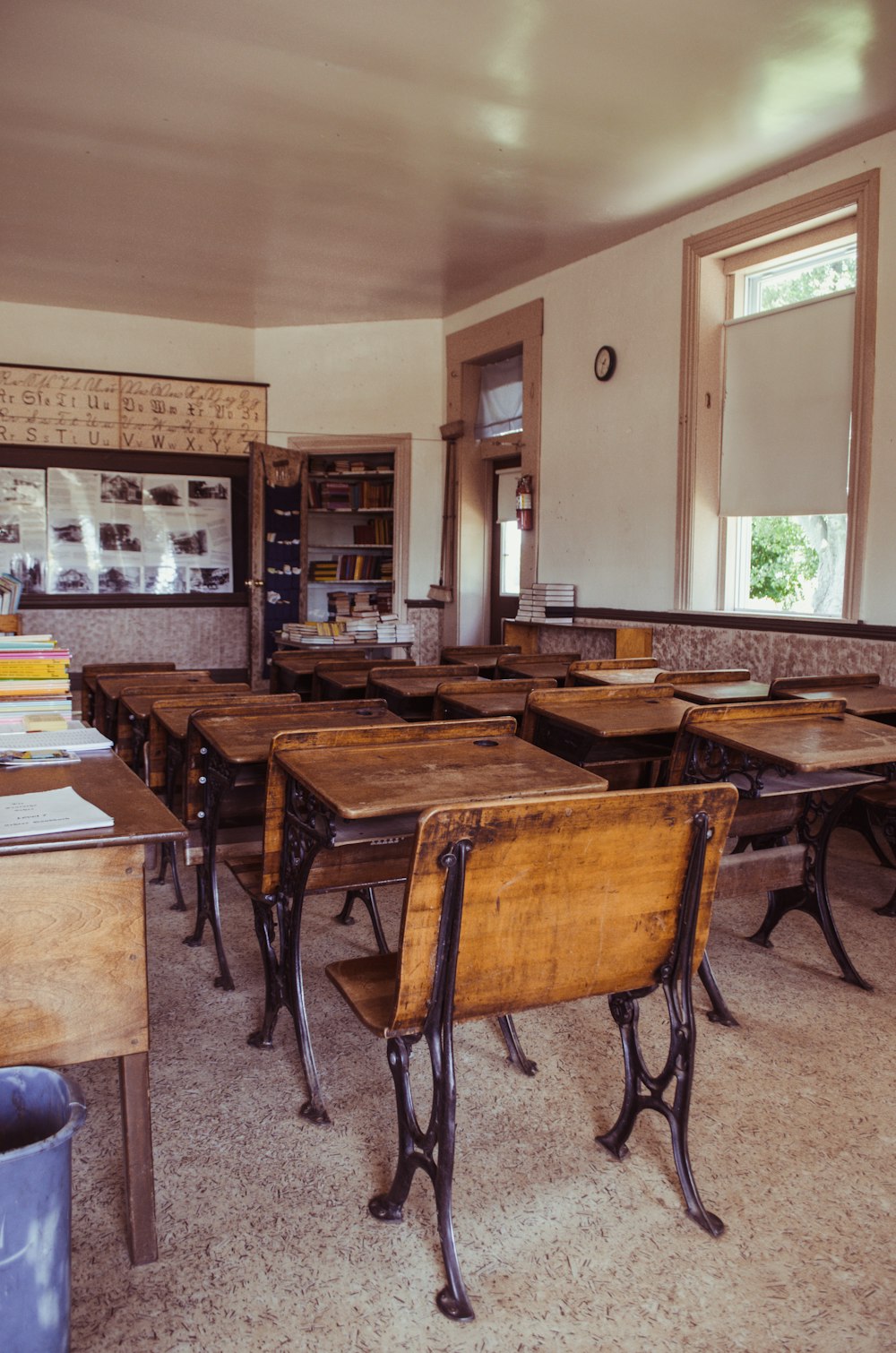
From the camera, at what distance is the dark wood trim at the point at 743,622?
5.17 meters

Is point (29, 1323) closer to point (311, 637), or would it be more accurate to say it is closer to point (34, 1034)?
point (34, 1034)

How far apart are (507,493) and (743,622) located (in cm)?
337

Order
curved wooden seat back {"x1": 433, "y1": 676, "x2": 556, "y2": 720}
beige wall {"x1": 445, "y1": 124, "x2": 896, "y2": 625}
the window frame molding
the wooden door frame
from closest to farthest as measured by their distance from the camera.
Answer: curved wooden seat back {"x1": 433, "y1": 676, "x2": 556, "y2": 720}, the window frame molding, beige wall {"x1": 445, "y1": 124, "x2": 896, "y2": 625}, the wooden door frame

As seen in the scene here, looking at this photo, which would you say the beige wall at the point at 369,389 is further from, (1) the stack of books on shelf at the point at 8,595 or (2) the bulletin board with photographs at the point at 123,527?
(1) the stack of books on shelf at the point at 8,595

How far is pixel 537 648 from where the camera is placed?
771 centimetres

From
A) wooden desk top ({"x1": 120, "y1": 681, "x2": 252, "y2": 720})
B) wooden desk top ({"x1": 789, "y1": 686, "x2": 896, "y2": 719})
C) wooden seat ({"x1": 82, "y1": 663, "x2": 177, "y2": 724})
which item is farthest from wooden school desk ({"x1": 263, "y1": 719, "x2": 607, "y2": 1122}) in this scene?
wooden seat ({"x1": 82, "y1": 663, "x2": 177, "y2": 724})

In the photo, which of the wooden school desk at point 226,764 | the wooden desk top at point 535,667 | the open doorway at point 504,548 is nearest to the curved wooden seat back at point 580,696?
the wooden school desk at point 226,764

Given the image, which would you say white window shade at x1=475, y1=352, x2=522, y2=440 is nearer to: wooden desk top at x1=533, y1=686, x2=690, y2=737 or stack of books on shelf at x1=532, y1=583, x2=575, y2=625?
stack of books on shelf at x1=532, y1=583, x2=575, y2=625

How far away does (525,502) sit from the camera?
796 centimetres

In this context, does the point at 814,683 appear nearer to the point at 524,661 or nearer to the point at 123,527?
the point at 524,661

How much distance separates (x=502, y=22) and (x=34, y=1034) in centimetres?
428

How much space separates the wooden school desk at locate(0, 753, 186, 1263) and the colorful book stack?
1.11m

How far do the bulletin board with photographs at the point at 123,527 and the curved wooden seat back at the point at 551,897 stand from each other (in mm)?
7865

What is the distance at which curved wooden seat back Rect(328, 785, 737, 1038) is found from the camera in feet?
4.94
